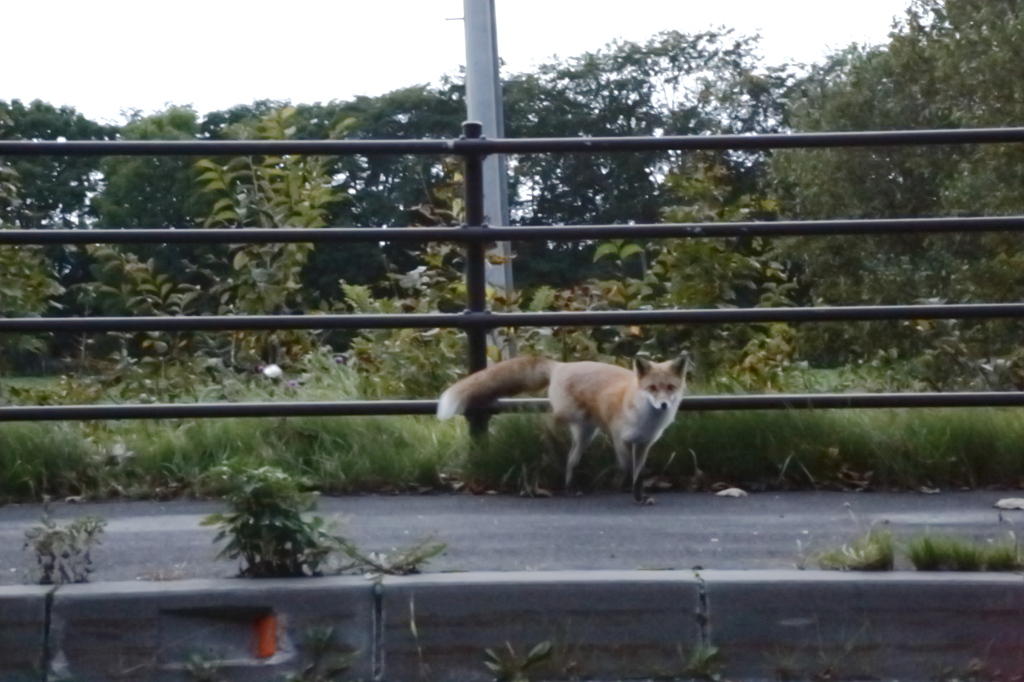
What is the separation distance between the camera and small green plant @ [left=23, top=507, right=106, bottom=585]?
362cm

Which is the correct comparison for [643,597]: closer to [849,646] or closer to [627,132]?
[849,646]

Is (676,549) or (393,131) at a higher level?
(393,131)

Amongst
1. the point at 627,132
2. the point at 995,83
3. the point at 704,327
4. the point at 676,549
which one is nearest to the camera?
the point at 676,549

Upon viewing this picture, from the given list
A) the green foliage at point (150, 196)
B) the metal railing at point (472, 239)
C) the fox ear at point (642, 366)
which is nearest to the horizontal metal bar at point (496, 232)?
the metal railing at point (472, 239)

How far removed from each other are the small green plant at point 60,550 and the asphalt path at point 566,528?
8 centimetres

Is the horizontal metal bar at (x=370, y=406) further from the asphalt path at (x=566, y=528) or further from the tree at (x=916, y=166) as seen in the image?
the tree at (x=916, y=166)

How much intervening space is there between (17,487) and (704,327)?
3434mm

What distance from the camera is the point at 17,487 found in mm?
5125

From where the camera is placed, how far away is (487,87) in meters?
10.1

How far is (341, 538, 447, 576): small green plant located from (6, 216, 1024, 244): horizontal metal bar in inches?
66.0

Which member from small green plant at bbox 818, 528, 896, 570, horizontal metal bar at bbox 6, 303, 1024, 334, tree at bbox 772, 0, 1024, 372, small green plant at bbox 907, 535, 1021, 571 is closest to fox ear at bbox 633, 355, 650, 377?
horizontal metal bar at bbox 6, 303, 1024, 334

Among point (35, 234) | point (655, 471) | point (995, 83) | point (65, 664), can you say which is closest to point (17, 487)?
point (35, 234)

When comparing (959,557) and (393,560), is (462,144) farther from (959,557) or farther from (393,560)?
(959,557)

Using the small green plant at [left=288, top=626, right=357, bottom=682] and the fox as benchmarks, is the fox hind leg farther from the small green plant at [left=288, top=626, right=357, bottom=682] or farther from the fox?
the small green plant at [left=288, top=626, right=357, bottom=682]
